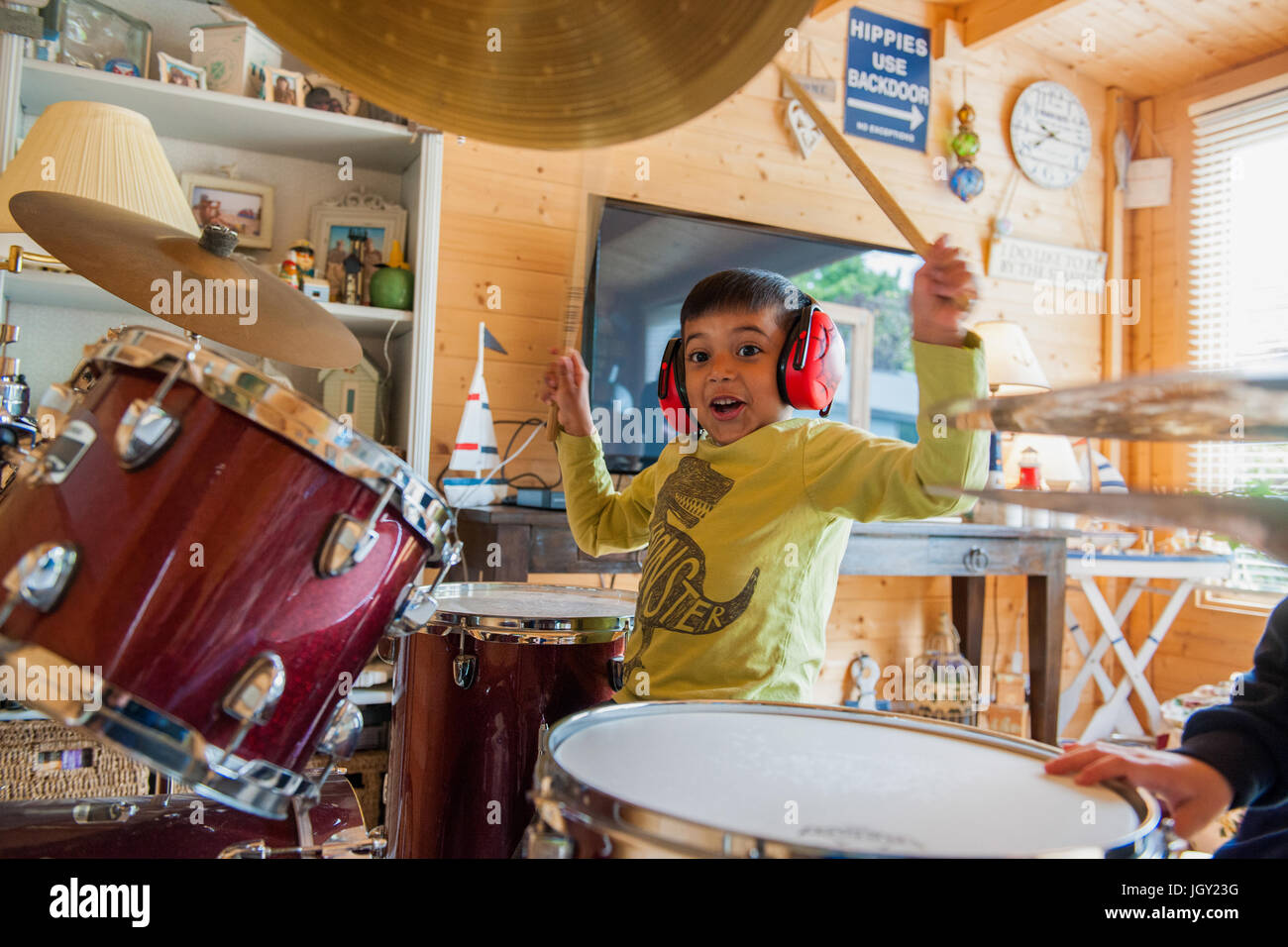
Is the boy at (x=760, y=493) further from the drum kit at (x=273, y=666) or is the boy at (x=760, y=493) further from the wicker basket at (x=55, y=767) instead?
the wicker basket at (x=55, y=767)

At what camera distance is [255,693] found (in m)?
0.67

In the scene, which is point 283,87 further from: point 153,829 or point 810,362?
point 153,829

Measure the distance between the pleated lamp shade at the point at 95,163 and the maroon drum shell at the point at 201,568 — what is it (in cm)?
83

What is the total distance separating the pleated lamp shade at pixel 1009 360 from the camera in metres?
2.54

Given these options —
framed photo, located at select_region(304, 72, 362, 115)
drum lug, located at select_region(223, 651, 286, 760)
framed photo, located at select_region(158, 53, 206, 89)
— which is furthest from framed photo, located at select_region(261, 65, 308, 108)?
drum lug, located at select_region(223, 651, 286, 760)

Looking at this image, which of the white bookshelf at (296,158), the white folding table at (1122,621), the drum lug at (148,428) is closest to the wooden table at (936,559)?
the white folding table at (1122,621)

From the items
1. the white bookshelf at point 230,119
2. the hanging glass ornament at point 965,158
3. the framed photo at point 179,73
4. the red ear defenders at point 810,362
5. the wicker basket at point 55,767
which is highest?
the hanging glass ornament at point 965,158

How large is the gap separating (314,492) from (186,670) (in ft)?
0.54

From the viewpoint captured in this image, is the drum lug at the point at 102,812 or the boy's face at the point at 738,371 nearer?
the drum lug at the point at 102,812

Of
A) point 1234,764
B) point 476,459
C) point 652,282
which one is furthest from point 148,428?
point 652,282

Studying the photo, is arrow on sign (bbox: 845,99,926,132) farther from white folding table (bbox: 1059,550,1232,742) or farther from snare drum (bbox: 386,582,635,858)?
snare drum (bbox: 386,582,635,858)

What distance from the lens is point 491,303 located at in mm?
2309

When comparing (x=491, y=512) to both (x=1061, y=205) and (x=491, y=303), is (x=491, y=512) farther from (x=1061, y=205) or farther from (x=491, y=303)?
(x=1061, y=205)

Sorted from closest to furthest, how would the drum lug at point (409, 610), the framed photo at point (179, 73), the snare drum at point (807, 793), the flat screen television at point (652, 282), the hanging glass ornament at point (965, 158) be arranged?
the snare drum at point (807, 793) < the drum lug at point (409, 610) < the framed photo at point (179, 73) < the flat screen television at point (652, 282) < the hanging glass ornament at point (965, 158)
